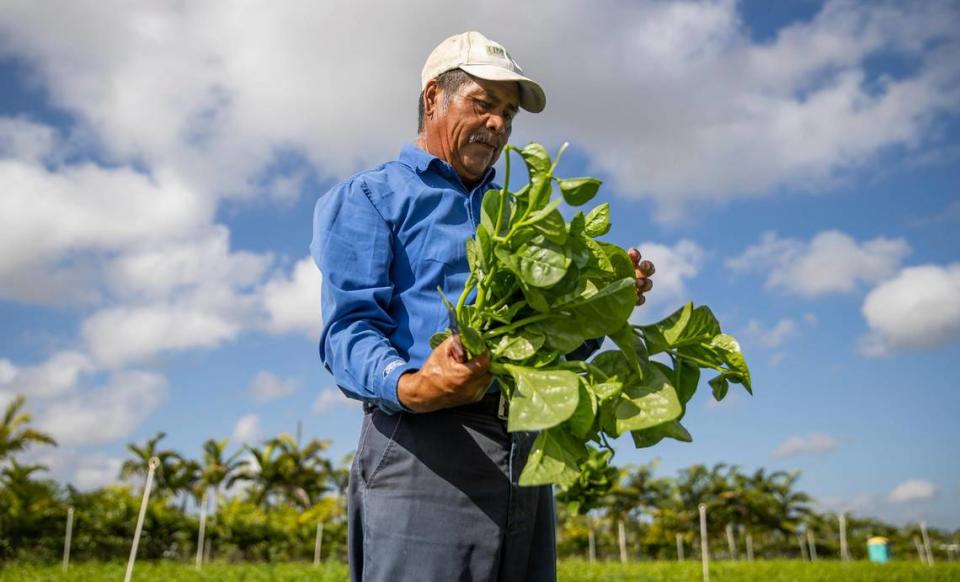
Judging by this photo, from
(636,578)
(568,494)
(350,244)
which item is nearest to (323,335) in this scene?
(350,244)

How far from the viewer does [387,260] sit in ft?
4.98

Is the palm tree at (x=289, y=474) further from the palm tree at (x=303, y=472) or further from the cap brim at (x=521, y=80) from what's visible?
the cap brim at (x=521, y=80)

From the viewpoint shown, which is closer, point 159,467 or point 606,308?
point 606,308

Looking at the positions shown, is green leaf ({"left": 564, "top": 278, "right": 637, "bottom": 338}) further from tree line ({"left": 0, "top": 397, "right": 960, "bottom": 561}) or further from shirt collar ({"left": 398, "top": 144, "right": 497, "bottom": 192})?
tree line ({"left": 0, "top": 397, "right": 960, "bottom": 561})

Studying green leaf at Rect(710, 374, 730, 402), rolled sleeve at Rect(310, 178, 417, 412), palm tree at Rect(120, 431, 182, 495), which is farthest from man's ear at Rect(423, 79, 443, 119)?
palm tree at Rect(120, 431, 182, 495)

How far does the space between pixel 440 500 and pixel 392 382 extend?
0.29m

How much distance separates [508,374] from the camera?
1.26 meters

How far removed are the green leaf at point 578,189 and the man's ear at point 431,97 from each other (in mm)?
621

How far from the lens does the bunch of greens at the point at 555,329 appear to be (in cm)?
115

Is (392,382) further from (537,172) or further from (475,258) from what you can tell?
(537,172)

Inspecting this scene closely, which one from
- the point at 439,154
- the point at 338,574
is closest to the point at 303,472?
the point at 338,574

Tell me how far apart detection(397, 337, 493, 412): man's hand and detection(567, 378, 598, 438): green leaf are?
0.52 ft

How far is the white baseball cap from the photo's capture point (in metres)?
1.60

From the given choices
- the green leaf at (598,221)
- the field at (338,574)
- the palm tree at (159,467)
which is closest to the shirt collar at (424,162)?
the green leaf at (598,221)
